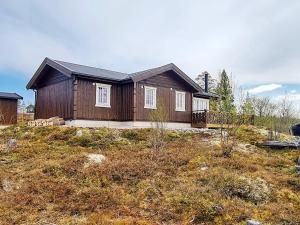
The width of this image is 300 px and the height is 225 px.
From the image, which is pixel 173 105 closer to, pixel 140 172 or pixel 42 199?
pixel 140 172

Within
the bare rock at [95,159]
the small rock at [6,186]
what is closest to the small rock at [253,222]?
the bare rock at [95,159]

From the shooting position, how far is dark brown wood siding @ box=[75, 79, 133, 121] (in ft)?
61.3

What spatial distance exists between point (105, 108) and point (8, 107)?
12420mm

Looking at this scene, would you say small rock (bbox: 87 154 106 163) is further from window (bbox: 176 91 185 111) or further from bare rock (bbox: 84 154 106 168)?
window (bbox: 176 91 185 111)

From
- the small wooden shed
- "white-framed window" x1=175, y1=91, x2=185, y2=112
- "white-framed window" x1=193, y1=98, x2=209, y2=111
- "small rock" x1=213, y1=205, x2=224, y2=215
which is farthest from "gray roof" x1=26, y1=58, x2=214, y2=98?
"small rock" x1=213, y1=205, x2=224, y2=215

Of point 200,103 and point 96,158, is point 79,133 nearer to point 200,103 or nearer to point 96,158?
point 96,158

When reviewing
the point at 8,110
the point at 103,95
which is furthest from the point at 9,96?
the point at 103,95

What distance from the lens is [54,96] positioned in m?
20.9

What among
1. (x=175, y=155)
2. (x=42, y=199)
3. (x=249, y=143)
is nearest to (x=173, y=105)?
(x=249, y=143)

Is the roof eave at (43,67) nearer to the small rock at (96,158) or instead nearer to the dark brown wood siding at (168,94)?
the dark brown wood siding at (168,94)

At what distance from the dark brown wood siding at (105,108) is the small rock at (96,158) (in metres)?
7.79

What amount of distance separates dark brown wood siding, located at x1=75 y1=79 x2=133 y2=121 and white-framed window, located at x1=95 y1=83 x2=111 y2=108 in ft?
0.76

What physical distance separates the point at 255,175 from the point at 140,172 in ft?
11.2

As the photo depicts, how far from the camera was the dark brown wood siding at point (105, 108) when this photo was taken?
18688mm
